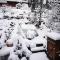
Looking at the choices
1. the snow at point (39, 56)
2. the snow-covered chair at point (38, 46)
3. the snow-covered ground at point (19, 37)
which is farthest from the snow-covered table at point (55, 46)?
the snow-covered chair at point (38, 46)

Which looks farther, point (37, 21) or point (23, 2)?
point (23, 2)

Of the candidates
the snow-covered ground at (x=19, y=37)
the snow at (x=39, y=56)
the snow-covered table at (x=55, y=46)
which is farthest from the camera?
the snow at (x=39, y=56)

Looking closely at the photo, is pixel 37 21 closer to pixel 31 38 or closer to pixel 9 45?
pixel 31 38

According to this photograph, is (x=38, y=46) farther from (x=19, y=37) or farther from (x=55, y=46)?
(x=55, y=46)

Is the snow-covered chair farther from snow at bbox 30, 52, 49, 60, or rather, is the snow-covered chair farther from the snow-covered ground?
snow at bbox 30, 52, 49, 60

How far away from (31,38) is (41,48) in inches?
49.3

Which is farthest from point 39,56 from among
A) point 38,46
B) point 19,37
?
point 19,37

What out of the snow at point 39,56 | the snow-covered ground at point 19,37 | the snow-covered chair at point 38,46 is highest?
the snow-covered ground at point 19,37

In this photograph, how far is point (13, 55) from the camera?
474 centimetres

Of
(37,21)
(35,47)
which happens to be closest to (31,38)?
(35,47)

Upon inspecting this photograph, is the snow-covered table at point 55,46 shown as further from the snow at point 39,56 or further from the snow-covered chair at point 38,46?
the snow-covered chair at point 38,46

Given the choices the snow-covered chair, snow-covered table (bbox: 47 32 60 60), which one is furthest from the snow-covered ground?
snow-covered table (bbox: 47 32 60 60)

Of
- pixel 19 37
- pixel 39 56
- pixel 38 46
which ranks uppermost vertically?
pixel 19 37

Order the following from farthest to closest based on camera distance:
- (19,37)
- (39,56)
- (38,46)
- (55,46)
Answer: (19,37) → (38,46) → (39,56) → (55,46)
